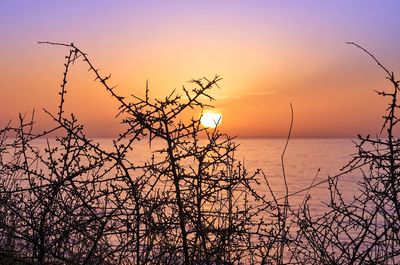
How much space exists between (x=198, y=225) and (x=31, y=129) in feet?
12.2

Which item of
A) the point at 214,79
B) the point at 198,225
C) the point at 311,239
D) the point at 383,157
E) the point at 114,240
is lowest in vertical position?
the point at 114,240

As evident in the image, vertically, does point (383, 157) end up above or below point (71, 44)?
below

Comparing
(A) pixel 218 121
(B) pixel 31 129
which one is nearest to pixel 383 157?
(A) pixel 218 121

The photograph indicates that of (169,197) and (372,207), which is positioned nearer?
(169,197)

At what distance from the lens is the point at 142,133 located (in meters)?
2.75

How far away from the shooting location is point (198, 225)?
2.88 metres

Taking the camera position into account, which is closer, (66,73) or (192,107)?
(192,107)

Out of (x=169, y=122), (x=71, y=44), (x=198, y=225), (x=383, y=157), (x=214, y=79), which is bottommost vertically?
(x=198, y=225)

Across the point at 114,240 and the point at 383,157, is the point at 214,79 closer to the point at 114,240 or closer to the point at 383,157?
the point at 383,157

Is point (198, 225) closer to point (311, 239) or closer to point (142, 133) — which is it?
point (142, 133)

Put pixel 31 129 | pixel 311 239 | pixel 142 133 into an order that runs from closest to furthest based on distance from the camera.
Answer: pixel 142 133
pixel 311 239
pixel 31 129

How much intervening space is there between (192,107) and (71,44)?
2.23 feet

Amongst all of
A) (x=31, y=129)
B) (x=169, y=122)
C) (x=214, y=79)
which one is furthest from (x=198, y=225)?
(x=31, y=129)

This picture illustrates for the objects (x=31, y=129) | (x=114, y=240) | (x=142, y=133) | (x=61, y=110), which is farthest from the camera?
(x=114, y=240)
